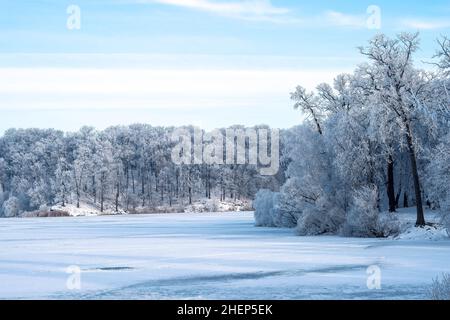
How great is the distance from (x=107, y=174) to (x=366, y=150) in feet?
253

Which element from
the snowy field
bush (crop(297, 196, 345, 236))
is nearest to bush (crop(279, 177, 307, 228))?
bush (crop(297, 196, 345, 236))

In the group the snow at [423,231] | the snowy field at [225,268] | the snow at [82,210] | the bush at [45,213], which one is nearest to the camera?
the snowy field at [225,268]

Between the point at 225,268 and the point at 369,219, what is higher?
the point at 369,219

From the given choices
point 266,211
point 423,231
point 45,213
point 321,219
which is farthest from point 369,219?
point 45,213

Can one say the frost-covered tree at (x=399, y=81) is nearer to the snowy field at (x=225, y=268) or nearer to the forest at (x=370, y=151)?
the forest at (x=370, y=151)

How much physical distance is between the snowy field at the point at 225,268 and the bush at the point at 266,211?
17.4 meters

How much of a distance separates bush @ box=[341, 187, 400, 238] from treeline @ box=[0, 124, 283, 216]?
67.9 meters

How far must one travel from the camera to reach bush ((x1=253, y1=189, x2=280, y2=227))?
5309 centimetres

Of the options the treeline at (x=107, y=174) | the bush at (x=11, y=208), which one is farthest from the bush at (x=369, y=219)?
the bush at (x=11, y=208)

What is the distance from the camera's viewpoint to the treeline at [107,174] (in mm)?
107062

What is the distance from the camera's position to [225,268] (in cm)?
2259

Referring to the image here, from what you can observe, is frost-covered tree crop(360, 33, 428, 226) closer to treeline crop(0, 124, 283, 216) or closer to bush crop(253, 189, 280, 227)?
bush crop(253, 189, 280, 227)

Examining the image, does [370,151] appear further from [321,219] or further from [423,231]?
[423,231]
